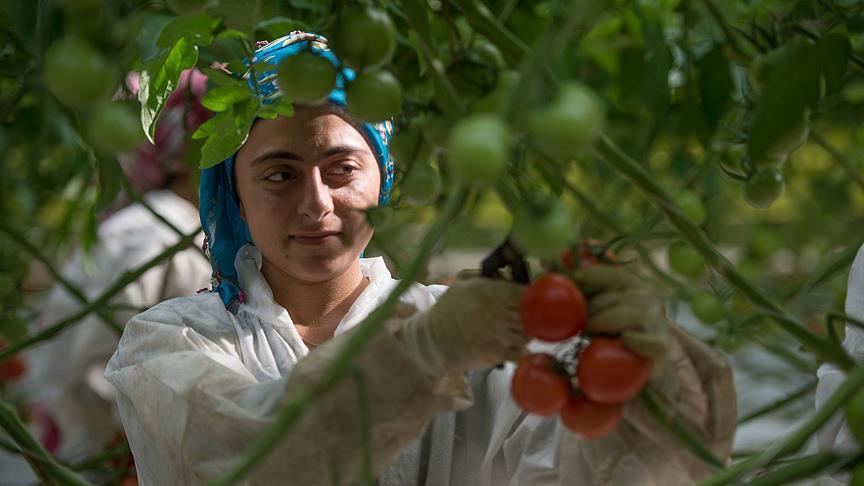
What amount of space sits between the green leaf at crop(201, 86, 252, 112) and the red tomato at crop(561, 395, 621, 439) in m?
0.36

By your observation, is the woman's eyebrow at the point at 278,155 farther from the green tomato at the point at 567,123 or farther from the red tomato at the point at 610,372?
the green tomato at the point at 567,123

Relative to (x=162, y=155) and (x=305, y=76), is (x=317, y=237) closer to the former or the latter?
(x=305, y=76)

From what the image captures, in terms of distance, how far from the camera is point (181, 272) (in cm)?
187

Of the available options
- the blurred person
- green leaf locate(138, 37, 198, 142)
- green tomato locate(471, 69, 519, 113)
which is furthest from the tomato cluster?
the blurred person

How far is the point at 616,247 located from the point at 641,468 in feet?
0.55

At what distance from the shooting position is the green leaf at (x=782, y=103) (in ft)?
2.05

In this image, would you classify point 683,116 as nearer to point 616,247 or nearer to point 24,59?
point 616,247

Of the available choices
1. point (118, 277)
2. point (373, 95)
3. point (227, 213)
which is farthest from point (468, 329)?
point (118, 277)

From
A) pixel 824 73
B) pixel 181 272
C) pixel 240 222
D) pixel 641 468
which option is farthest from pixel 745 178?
pixel 181 272

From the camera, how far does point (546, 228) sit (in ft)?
1.44

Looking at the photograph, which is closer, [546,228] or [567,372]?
[546,228]

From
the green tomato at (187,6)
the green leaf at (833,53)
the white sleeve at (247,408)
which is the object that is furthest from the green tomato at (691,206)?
A: the green tomato at (187,6)

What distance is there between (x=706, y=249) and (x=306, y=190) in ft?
1.65

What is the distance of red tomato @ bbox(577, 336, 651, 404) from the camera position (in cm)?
55
